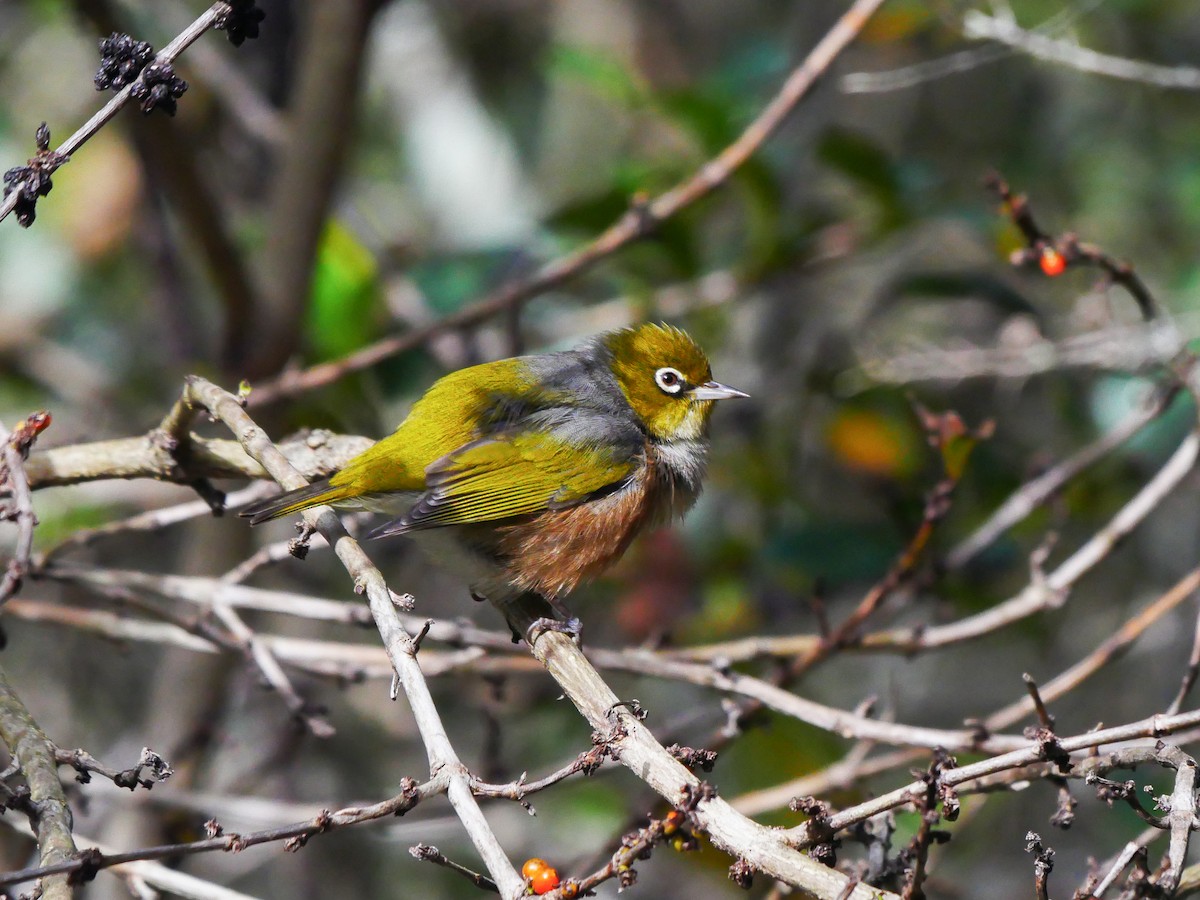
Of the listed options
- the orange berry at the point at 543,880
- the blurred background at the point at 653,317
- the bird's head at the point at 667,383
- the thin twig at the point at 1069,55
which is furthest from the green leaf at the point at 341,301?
the orange berry at the point at 543,880

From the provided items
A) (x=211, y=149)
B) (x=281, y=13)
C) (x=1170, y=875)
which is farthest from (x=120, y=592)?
(x=211, y=149)

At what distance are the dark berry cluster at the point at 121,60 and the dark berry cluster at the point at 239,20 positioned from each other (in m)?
0.16

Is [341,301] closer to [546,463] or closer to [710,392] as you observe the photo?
[546,463]

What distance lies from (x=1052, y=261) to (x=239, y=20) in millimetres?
2368

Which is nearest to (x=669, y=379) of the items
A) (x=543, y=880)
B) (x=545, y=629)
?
(x=545, y=629)

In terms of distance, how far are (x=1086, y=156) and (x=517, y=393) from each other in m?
5.60

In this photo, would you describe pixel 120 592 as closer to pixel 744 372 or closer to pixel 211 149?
pixel 744 372

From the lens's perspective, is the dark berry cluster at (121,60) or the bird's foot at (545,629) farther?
the bird's foot at (545,629)

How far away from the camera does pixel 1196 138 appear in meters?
7.77

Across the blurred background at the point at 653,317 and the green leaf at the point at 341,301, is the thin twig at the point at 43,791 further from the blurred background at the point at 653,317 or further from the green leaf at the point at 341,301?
the green leaf at the point at 341,301

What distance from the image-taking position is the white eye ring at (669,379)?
4.92 metres

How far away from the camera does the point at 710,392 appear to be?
491cm

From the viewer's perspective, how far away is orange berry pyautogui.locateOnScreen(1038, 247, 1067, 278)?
3.58 meters

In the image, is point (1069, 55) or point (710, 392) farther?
point (1069, 55)
